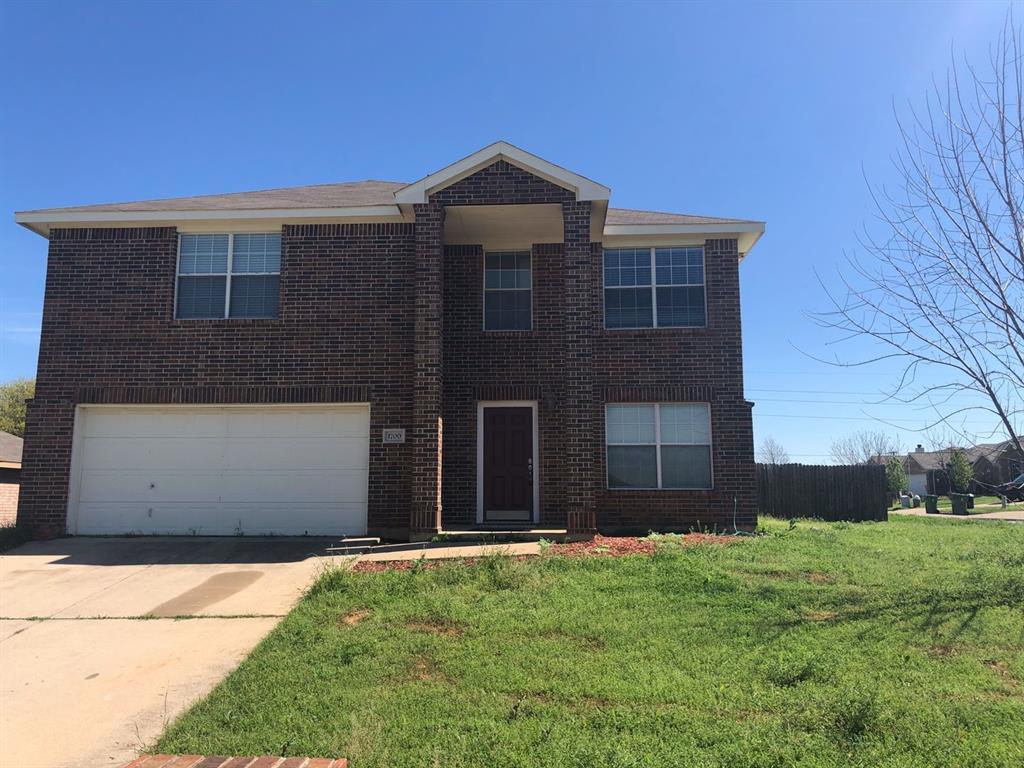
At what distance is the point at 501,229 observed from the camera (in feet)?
42.2

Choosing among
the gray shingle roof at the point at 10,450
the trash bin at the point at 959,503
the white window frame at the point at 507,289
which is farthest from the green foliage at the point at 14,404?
the trash bin at the point at 959,503

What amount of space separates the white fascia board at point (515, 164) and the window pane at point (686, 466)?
196 inches

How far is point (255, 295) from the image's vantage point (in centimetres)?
1263

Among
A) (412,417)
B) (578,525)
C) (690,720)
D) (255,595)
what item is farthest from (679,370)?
(690,720)

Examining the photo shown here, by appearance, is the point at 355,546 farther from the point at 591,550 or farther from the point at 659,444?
the point at 659,444

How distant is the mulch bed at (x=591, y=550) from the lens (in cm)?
877

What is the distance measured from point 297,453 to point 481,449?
3359 millimetres

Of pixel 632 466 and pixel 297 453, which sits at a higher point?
pixel 297 453

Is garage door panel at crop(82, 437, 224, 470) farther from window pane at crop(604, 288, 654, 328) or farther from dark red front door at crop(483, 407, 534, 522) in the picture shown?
window pane at crop(604, 288, 654, 328)

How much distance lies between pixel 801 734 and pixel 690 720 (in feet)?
2.12

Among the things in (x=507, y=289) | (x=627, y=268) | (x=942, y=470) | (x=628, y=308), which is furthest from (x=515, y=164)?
(x=942, y=470)

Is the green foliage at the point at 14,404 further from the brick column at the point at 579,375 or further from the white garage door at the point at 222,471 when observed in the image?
the brick column at the point at 579,375

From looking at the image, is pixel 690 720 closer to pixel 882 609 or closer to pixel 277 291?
pixel 882 609

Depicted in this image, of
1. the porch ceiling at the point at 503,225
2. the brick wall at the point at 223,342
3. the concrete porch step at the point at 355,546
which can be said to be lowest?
the concrete porch step at the point at 355,546
